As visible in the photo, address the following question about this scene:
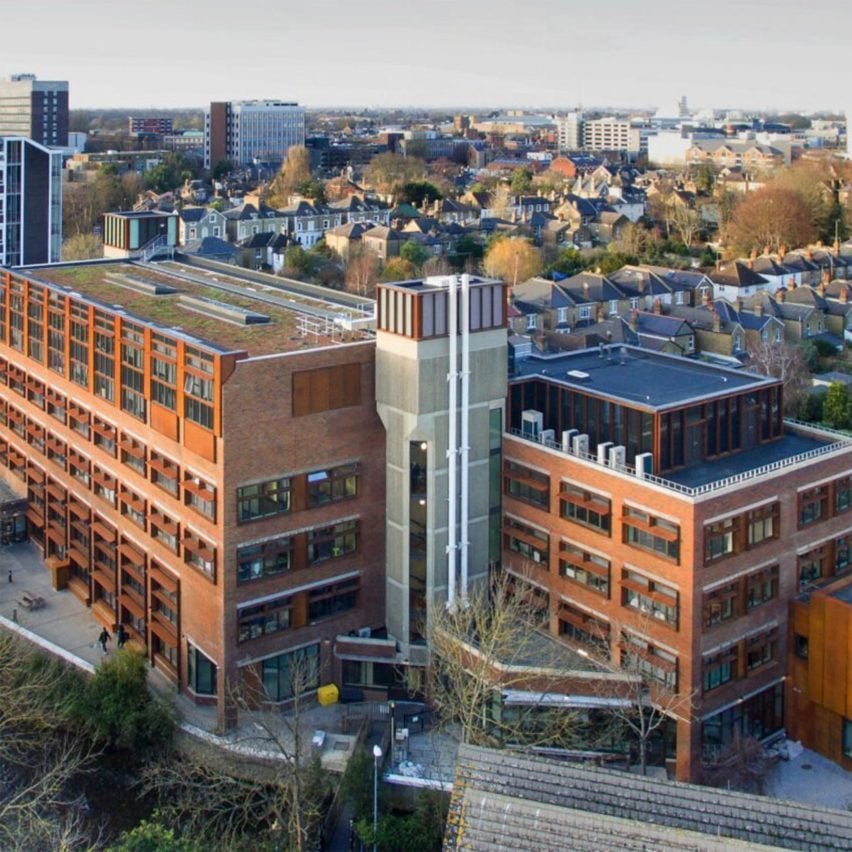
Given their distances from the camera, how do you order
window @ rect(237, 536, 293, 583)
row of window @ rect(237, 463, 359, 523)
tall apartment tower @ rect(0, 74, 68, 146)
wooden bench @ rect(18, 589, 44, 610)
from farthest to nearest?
tall apartment tower @ rect(0, 74, 68, 146) < wooden bench @ rect(18, 589, 44, 610) < window @ rect(237, 536, 293, 583) < row of window @ rect(237, 463, 359, 523)

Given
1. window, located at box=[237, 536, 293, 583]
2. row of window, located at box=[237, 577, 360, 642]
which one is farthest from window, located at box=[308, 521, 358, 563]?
row of window, located at box=[237, 577, 360, 642]

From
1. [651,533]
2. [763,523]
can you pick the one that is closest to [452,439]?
[651,533]

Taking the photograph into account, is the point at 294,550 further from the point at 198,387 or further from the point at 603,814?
the point at 603,814

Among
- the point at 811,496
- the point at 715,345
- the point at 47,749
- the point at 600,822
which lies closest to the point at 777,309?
the point at 715,345

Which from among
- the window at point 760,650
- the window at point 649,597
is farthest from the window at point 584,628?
the window at point 760,650

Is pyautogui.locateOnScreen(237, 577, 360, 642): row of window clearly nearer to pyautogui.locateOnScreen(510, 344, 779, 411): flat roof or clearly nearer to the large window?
the large window
